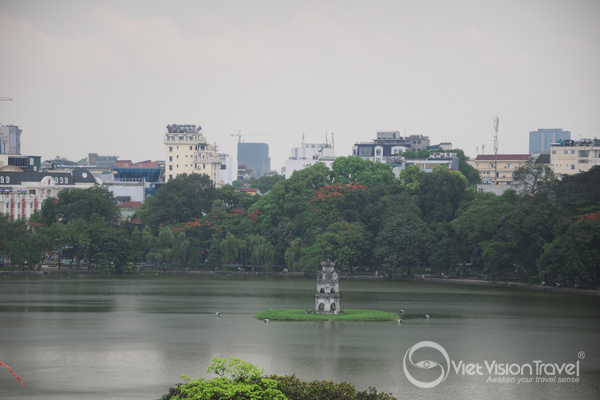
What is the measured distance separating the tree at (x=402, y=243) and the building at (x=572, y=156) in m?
54.2

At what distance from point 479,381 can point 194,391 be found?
18.8 meters

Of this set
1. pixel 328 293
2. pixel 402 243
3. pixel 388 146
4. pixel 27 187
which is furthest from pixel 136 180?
pixel 328 293

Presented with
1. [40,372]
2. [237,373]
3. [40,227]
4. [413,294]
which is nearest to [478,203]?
[413,294]

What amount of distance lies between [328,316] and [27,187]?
3476 inches

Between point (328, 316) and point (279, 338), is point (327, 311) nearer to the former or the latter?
point (328, 316)

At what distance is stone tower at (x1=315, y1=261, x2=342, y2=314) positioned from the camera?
61188 mm

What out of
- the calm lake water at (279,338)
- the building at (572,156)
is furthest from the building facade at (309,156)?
the calm lake water at (279,338)

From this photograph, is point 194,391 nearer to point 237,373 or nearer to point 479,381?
point 237,373

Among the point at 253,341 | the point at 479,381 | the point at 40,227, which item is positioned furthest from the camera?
the point at 40,227

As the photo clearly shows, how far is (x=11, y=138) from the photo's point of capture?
190750mm

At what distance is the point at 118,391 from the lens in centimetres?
3831

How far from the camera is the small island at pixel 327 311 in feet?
196

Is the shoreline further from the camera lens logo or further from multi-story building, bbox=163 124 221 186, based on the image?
multi-story building, bbox=163 124 221 186

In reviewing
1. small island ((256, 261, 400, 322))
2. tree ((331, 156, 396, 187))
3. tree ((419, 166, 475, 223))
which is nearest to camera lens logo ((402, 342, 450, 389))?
small island ((256, 261, 400, 322))
